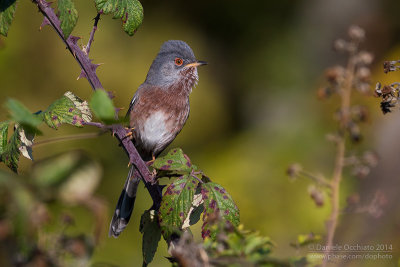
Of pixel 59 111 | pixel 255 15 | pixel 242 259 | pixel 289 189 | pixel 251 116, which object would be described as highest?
pixel 255 15

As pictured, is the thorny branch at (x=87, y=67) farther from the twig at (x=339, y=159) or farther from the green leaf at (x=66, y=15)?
the twig at (x=339, y=159)

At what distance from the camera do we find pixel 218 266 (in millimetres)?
1306

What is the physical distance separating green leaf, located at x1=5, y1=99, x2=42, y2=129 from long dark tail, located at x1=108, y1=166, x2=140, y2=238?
2121mm

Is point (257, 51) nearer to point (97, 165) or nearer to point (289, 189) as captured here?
point (289, 189)

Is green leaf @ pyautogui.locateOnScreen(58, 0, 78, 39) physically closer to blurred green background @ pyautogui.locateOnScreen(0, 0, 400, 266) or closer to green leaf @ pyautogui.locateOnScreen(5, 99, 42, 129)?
green leaf @ pyautogui.locateOnScreen(5, 99, 42, 129)

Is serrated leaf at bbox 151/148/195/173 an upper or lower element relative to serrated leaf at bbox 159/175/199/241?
upper

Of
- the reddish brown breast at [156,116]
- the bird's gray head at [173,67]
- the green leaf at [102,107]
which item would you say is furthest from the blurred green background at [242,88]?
the green leaf at [102,107]

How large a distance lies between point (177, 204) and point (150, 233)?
1.01ft

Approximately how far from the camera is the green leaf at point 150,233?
2248mm

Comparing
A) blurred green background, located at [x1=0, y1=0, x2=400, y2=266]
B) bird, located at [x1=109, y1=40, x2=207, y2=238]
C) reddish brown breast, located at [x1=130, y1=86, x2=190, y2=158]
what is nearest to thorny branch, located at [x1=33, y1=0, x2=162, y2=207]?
bird, located at [x1=109, y1=40, x2=207, y2=238]

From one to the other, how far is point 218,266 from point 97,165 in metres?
0.38

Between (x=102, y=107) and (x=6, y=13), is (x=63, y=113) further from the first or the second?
(x=102, y=107)

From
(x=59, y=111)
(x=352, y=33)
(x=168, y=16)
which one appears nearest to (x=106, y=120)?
(x=59, y=111)

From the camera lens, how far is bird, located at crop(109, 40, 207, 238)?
13.4 ft
